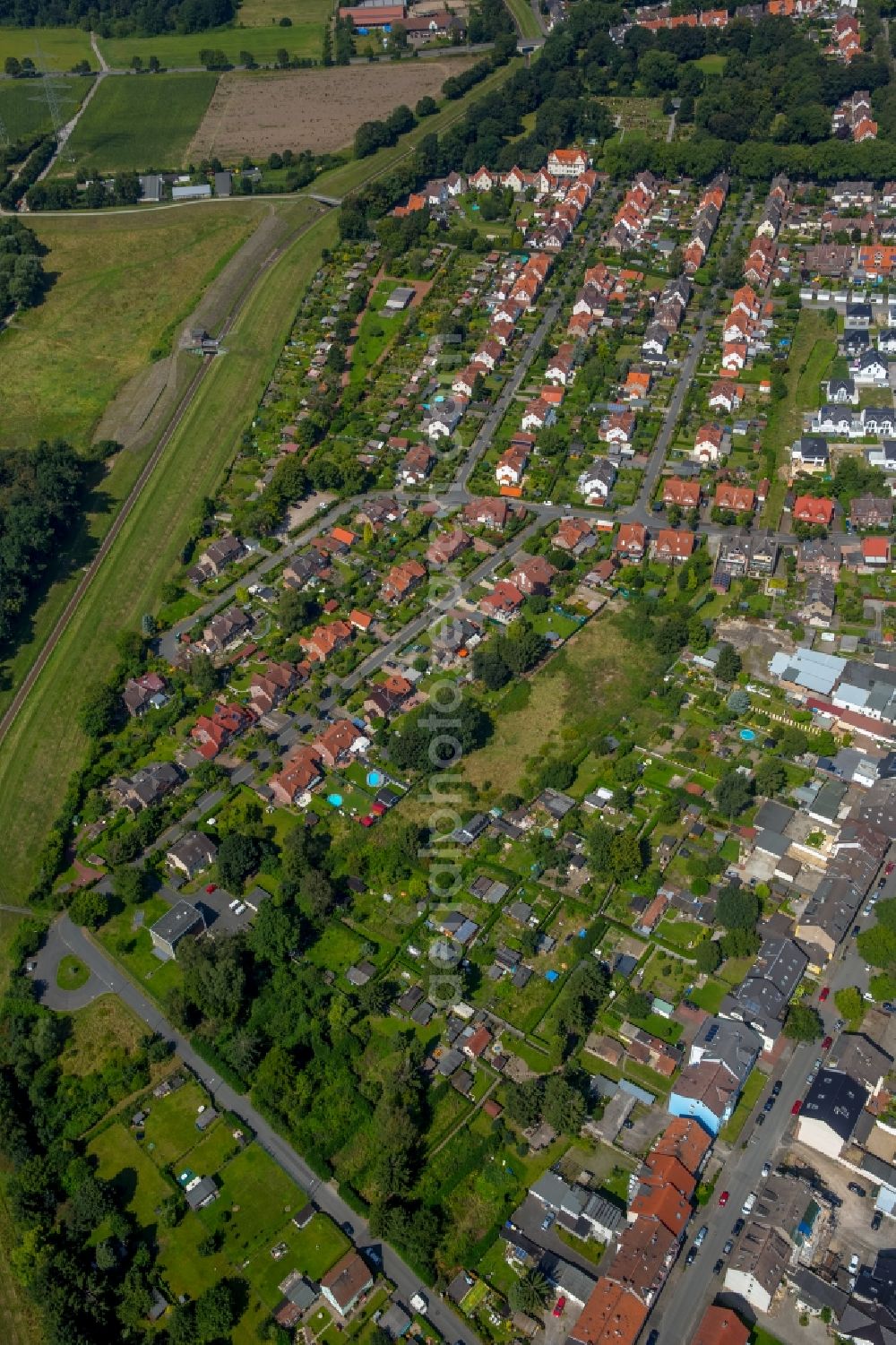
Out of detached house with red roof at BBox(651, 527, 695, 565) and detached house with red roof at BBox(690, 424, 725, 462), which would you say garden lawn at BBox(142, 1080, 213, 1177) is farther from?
detached house with red roof at BBox(690, 424, 725, 462)

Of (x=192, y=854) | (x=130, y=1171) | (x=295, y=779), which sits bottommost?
(x=130, y=1171)

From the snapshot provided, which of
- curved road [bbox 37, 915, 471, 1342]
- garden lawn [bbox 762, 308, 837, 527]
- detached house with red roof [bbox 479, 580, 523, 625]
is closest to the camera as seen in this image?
curved road [bbox 37, 915, 471, 1342]

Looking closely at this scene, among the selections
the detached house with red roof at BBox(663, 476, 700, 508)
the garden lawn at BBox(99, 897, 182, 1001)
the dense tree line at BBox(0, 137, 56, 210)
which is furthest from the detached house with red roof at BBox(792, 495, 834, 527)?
the dense tree line at BBox(0, 137, 56, 210)

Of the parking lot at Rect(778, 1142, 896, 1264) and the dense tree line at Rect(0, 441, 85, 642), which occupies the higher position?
the dense tree line at Rect(0, 441, 85, 642)

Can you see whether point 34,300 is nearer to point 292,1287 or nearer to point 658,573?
point 658,573

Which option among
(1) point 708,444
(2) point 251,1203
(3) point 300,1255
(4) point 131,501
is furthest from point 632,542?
(3) point 300,1255

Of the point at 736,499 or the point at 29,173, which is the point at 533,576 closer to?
the point at 736,499

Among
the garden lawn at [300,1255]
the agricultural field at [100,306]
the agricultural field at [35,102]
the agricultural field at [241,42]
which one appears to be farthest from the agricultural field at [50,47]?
the garden lawn at [300,1255]

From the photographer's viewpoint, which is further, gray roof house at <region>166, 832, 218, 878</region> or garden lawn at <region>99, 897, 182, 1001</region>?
gray roof house at <region>166, 832, 218, 878</region>
